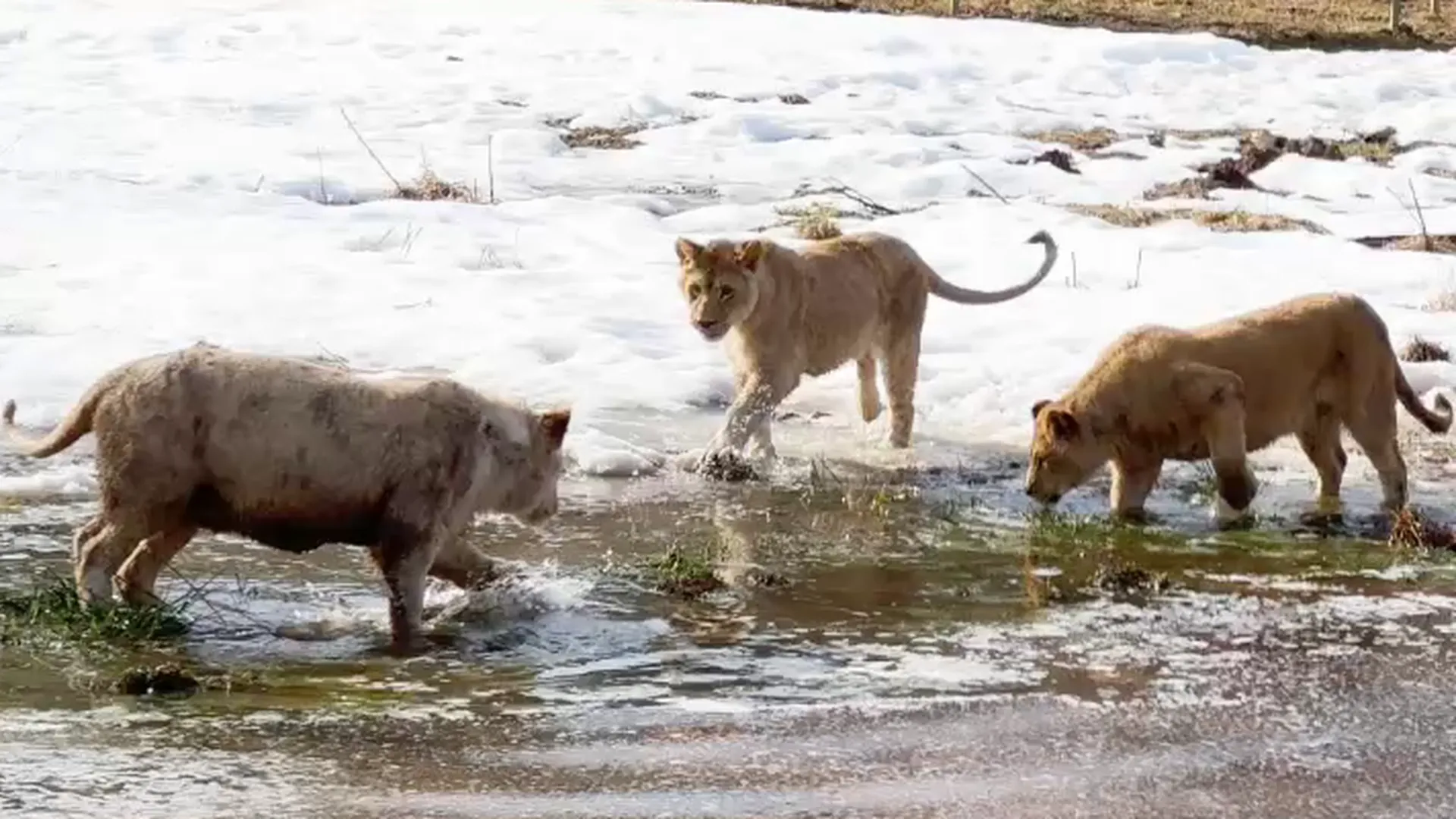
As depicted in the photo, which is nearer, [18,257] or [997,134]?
[18,257]

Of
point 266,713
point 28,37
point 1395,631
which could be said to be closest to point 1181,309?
point 1395,631

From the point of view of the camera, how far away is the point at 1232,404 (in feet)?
33.8

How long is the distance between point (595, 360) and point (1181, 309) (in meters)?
4.02

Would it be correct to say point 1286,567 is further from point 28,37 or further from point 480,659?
point 28,37

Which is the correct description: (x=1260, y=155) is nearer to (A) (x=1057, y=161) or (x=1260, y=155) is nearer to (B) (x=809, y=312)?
(A) (x=1057, y=161)

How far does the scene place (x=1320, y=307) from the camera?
427 inches

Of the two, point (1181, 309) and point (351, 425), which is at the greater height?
point (351, 425)

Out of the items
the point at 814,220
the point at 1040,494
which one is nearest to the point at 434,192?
the point at 814,220

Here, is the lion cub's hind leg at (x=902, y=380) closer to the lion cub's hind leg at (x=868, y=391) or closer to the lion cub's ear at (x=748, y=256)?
the lion cub's hind leg at (x=868, y=391)

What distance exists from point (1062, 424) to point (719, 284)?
2.16 m

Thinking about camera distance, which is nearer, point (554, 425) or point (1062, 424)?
point (554, 425)

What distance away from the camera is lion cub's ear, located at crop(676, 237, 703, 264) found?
11.8m

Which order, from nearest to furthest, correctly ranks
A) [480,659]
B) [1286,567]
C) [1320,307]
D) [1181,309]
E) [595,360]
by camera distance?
[480,659]
[1286,567]
[1320,307]
[595,360]
[1181,309]

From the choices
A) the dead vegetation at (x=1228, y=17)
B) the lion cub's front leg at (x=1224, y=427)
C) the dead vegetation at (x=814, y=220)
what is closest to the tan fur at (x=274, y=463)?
the lion cub's front leg at (x=1224, y=427)
